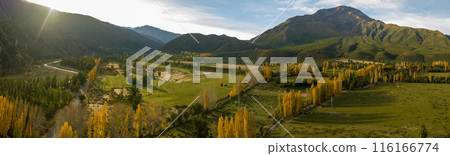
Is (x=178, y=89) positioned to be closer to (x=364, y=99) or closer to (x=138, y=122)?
(x=138, y=122)

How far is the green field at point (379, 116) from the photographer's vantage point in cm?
→ 3794

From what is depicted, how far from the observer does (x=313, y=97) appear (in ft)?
184

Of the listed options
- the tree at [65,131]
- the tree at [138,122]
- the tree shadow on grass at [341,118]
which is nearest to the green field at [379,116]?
the tree shadow on grass at [341,118]

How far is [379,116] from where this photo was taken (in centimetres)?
4866

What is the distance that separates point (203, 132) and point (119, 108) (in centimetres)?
1929

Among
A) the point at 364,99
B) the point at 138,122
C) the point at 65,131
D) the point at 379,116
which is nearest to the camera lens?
the point at 65,131

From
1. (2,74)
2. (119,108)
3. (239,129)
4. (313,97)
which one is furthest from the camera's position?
(2,74)

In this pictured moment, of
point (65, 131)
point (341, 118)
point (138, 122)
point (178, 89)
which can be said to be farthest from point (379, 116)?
point (65, 131)

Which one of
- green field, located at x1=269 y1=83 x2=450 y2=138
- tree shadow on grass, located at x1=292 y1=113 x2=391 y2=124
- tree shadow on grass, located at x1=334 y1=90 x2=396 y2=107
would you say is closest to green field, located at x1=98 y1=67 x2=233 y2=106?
tree shadow on grass, located at x1=292 y1=113 x2=391 y2=124

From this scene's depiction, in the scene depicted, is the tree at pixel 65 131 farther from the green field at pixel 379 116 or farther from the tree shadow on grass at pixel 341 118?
the tree shadow on grass at pixel 341 118

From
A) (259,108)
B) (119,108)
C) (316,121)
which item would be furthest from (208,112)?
(316,121)

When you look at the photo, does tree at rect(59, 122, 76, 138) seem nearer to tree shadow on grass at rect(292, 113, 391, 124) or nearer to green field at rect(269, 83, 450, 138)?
green field at rect(269, 83, 450, 138)

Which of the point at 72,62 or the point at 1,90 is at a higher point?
the point at 72,62

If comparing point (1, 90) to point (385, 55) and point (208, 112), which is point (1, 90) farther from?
point (385, 55)
